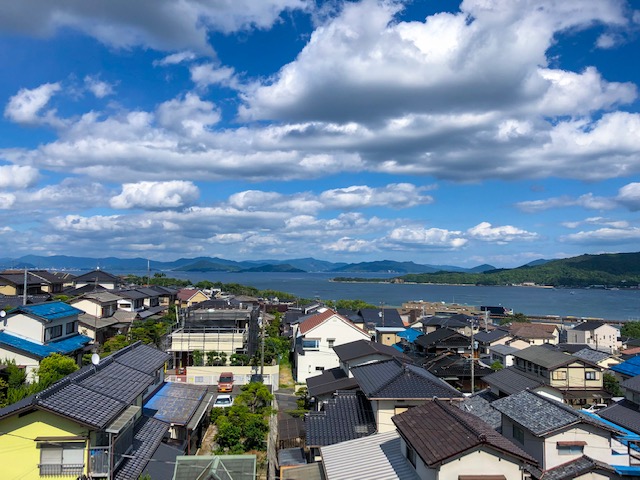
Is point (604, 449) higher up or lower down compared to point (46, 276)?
lower down

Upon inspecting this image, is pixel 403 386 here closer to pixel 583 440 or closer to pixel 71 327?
pixel 583 440

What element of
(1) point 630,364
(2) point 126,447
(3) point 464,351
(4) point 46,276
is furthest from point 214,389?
(4) point 46,276

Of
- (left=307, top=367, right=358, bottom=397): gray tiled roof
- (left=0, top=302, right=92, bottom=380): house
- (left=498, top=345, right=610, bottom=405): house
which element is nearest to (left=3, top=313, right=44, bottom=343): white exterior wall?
(left=0, top=302, right=92, bottom=380): house

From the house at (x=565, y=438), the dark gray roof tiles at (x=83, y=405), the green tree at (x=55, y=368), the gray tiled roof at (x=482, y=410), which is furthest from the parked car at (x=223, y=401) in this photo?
the house at (x=565, y=438)

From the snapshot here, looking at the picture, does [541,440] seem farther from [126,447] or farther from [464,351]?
[464,351]

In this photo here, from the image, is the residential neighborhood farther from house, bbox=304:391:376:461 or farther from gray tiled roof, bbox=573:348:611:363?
gray tiled roof, bbox=573:348:611:363

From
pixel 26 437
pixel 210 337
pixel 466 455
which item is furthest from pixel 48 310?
pixel 466 455
